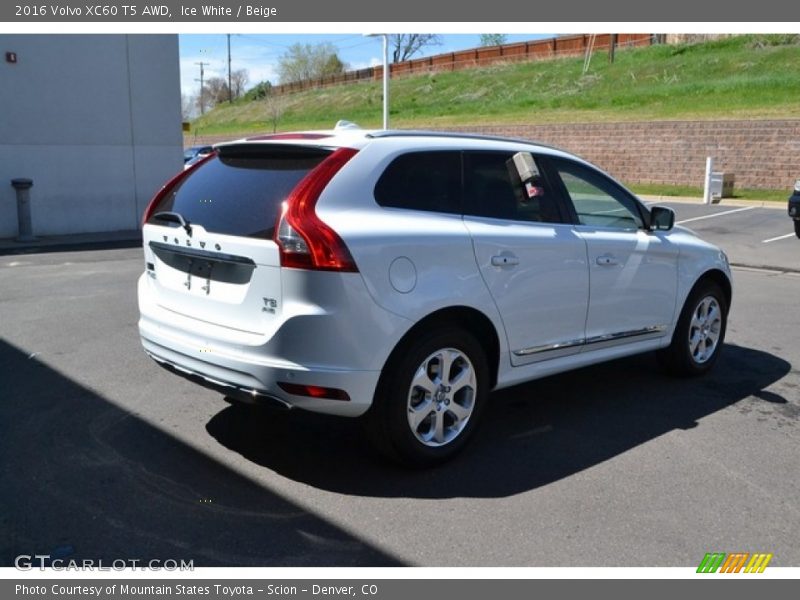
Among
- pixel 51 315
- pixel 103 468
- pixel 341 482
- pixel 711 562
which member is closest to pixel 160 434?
pixel 103 468

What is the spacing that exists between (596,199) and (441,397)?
215 cm

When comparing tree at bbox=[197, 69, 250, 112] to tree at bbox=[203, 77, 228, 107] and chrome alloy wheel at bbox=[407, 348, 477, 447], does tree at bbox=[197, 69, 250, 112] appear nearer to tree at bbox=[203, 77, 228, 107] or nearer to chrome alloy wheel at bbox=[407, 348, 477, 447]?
tree at bbox=[203, 77, 228, 107]

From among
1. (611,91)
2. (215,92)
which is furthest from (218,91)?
(611,91)

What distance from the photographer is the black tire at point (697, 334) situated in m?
6.09

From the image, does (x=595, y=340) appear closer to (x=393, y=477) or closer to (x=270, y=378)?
(x=393, y=477)

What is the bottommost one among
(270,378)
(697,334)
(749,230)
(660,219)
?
(749,230)

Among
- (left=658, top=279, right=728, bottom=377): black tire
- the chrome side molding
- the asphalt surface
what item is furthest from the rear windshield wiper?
(left=658, top=279, right=728, bottom=377): black tire

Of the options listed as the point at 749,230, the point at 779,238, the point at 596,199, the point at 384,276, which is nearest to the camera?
the point at 384,276

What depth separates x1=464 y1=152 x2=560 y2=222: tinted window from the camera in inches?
184

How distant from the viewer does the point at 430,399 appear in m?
4.32

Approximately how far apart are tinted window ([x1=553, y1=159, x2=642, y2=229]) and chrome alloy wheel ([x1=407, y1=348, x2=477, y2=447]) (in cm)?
150

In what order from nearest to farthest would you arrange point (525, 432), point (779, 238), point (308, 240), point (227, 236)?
point (308, 240)
point (227, 236)
point (525, 432)
point (779, 238)

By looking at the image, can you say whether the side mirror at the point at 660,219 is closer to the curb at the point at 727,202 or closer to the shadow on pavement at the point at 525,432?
the shadow on pavement at the point at 525,432

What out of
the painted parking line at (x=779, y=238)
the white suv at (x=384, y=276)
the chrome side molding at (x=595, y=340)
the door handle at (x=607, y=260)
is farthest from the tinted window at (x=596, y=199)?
the painted parking line at (x=779, y=238)
